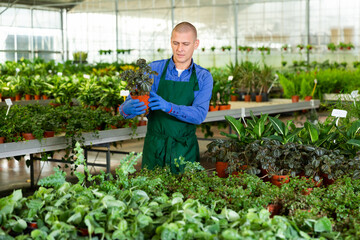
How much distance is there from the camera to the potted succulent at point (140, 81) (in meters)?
2.59

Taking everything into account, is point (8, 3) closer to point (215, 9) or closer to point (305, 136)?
point (215, 9)

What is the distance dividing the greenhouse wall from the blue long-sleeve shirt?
10.5 metres

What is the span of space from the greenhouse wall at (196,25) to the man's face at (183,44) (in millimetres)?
10658

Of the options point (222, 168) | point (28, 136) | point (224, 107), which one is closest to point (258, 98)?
point (224, 107)

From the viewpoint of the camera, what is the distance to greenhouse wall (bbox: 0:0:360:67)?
13.0 m

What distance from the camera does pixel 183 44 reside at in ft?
9.36

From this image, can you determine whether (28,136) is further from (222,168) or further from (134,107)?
(222,168)

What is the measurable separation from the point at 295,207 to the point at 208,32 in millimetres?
13365

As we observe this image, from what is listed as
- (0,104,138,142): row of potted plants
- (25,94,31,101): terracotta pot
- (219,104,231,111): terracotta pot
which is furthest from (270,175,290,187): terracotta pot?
(25,94,31,101): terracotta pot

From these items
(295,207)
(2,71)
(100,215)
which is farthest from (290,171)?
(2,71)

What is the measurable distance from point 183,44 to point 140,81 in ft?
1.41

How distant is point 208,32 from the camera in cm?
1491

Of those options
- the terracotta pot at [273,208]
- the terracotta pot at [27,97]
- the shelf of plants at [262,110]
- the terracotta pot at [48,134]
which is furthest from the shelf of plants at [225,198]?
the terracotta pot at [27,97]

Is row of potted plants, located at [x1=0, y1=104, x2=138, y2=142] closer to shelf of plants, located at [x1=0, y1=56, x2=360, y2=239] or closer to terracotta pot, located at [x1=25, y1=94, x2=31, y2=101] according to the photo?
shelf of plants, located at [x1=0, y1=56, x2=360, y2=239]
